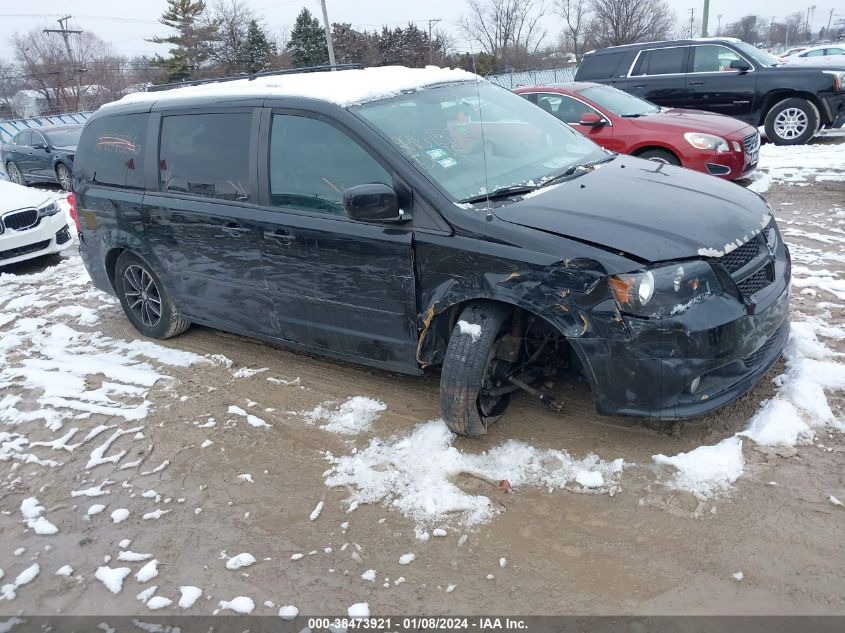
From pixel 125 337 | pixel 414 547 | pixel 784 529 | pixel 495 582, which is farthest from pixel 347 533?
pixel 125 337

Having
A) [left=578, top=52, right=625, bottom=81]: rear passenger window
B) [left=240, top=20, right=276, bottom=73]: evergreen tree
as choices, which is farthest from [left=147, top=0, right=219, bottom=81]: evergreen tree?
[left=578, top=52, right=625, bottom=81]: rear passenger window

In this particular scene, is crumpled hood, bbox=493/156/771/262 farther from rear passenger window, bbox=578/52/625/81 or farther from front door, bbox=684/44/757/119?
rear passenger window, bbox=578/52/625/81

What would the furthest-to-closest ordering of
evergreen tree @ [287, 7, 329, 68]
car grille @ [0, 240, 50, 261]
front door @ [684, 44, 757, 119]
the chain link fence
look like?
evergreen tree @ [287, 7, 329, 68] < the chain link fence < front door @ [684, 44, 757, 119] < car grille @ [0, 240, 50, 261]

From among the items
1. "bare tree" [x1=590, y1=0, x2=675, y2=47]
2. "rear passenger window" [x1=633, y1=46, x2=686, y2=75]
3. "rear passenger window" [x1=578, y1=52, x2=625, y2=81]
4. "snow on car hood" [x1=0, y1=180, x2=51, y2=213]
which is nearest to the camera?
"snow on car hood" [x1=0, y1=180, x2=51, y2=213]

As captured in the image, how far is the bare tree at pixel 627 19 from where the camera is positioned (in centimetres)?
3869

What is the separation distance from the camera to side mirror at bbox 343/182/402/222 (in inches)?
132

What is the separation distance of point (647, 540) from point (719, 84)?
10631mm

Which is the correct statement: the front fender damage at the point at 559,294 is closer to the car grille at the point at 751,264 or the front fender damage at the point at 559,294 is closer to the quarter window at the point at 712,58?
the car grille at the point at 751,264

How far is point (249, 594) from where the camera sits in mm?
2725

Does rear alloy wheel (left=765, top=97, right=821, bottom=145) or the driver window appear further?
rear alloy wheel (left=765, top=97, right=821, bottom=145)

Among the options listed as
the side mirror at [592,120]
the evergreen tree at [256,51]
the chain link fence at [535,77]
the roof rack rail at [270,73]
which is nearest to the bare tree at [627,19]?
the chain link fence at [535,77]

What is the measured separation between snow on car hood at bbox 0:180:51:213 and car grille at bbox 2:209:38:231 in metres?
0.08

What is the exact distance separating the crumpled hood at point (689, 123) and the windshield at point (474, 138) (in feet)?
14.0

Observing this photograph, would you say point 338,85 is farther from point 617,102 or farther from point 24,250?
point 617,102
